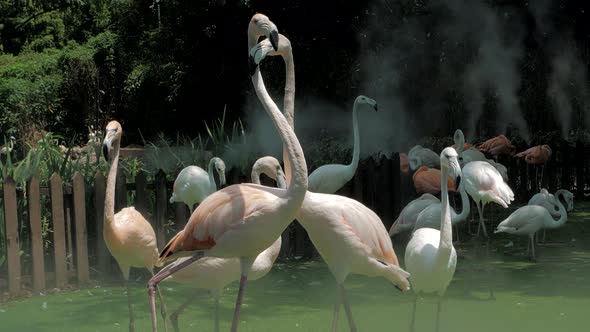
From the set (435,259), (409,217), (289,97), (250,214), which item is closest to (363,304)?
(435,259)

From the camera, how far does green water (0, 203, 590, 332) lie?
19.0 ft

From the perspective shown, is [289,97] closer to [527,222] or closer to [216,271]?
[216,271]

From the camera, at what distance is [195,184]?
26.2ft

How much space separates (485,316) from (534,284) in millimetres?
1326

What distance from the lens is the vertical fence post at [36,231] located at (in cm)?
711

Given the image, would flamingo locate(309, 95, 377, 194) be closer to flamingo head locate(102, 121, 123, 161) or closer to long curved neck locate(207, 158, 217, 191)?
long curved neck locate(207, 158, 217, 191)

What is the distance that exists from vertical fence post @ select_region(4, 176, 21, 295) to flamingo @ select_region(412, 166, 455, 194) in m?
5.02

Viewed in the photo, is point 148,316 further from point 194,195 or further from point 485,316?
point 485,316

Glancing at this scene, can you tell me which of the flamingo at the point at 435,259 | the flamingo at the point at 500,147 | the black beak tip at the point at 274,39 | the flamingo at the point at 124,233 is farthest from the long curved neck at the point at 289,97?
the flamingo at the point at 500,147

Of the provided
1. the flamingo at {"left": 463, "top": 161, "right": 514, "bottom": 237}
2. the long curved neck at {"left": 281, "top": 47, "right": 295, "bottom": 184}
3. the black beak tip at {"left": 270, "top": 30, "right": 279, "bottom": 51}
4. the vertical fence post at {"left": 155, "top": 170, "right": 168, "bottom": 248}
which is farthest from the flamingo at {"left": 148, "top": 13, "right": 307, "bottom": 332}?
the flamingo at {"left": 463, "top": 161, "right": 514, "bottom": 237}

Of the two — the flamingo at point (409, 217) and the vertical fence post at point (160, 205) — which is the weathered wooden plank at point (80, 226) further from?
the flamingo at point (409, 217)

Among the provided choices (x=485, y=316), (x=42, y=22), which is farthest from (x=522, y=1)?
(x=42, y=22)

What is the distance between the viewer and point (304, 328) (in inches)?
223

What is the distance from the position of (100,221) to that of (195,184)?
3.28 ft
